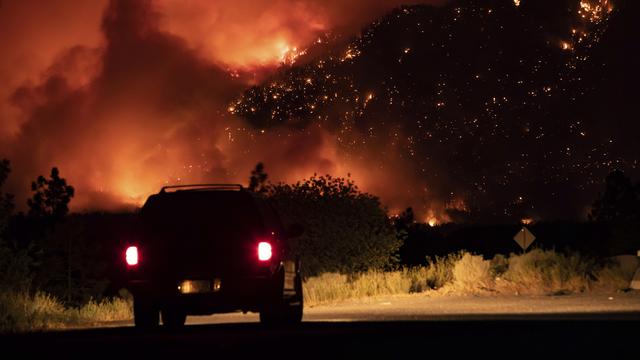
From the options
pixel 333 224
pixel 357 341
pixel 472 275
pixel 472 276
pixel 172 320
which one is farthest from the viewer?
pixel 333 224

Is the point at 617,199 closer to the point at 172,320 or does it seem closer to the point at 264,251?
the point at 172,320

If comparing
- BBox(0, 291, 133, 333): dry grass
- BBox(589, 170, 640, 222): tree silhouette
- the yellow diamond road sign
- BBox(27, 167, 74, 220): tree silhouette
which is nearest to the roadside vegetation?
BBox(0, 291, 133, 333): dry grass

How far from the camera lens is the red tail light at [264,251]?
64.0 feet

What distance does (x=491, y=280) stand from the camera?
37.8 meters

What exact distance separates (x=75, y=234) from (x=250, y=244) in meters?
41.5

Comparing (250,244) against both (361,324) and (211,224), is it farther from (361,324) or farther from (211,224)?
(361,324)

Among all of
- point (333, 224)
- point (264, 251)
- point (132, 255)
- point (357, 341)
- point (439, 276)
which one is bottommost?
point (357, 341)

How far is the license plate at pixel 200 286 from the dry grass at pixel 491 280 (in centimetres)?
1696

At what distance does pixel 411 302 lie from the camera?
35.2 m

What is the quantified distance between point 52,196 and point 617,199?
203ft

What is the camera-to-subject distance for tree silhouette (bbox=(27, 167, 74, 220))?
124438mm

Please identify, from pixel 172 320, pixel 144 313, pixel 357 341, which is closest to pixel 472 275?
pixel 172 320

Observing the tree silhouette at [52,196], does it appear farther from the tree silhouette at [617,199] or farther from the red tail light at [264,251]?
the red tail light at [264,251]

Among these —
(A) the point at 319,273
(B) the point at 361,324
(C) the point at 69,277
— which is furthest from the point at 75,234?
(B) the point at 361,324
